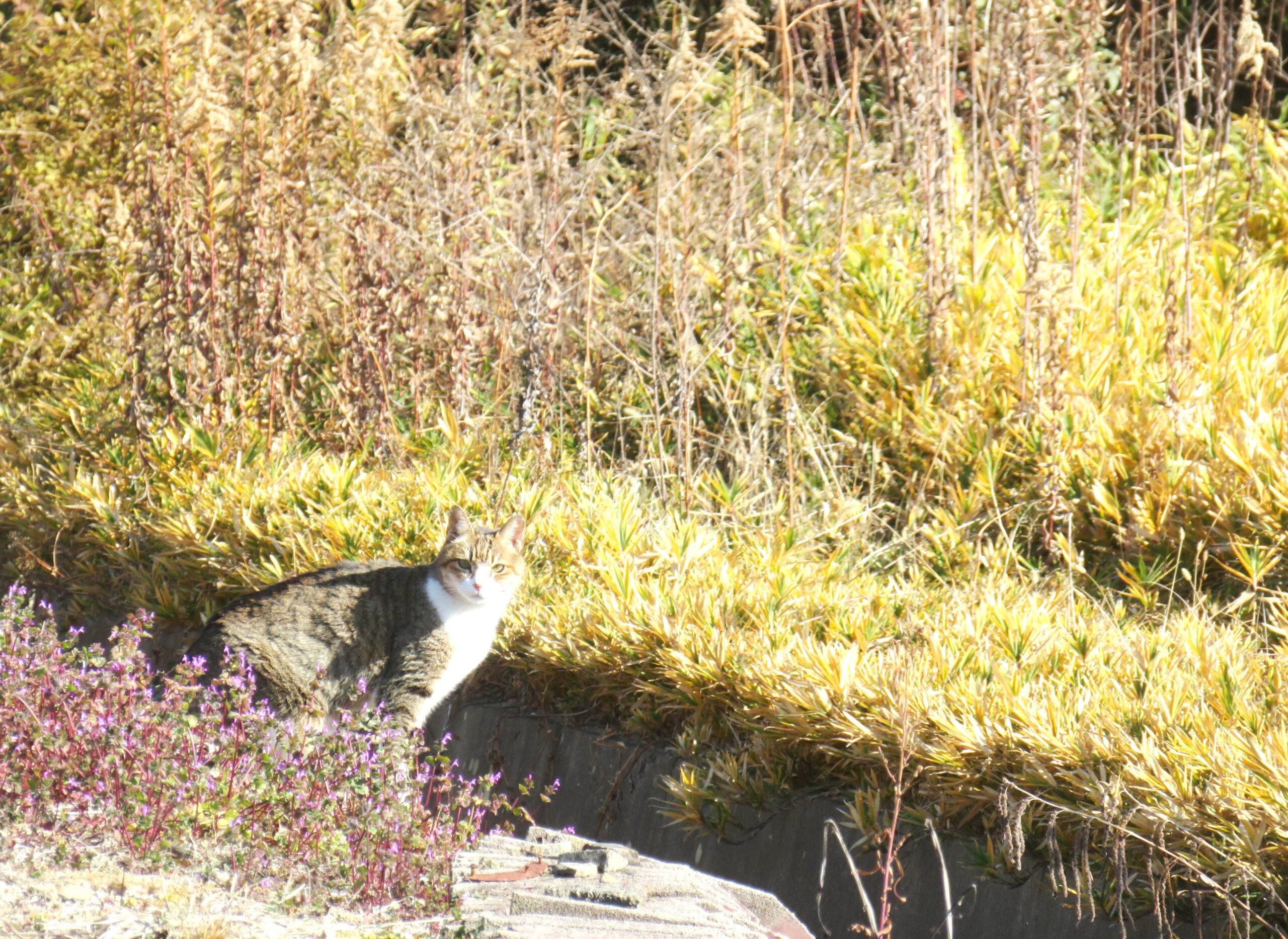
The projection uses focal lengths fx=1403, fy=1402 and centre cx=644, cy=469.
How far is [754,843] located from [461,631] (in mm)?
1278

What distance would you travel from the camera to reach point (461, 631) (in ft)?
15.3

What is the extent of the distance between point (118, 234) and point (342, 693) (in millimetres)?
2433

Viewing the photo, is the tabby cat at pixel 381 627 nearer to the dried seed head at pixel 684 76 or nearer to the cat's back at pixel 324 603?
the cat's back at pixel 324 603

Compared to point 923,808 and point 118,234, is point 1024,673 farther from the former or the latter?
point 118,234

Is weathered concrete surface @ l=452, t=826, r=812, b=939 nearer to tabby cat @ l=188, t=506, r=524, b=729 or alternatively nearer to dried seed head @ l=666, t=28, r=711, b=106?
tabby cat @ l=188, t=506, r=524, b=729

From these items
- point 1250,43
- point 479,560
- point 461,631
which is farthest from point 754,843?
point 1250,43

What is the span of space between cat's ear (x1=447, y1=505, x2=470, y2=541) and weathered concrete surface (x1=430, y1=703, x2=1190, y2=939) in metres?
0.59

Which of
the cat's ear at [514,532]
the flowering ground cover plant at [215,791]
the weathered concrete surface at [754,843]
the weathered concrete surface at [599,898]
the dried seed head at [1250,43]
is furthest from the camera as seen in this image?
the dried seed head at [1250,43]

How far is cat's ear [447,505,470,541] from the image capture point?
15.8 ft

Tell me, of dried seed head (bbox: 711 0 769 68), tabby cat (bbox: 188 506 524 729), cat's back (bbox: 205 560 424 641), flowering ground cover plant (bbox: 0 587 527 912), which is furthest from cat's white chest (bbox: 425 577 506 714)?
dried seed head (bbox: 711 0 769 68)

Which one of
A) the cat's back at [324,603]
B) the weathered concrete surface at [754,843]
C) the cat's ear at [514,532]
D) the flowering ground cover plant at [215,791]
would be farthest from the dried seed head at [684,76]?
the flowering ground cover plant at [215,791]

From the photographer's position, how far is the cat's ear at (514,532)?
4789 mm

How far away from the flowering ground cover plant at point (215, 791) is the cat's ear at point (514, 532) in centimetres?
136

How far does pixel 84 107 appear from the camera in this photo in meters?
6.73
